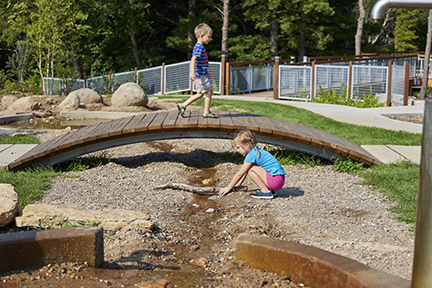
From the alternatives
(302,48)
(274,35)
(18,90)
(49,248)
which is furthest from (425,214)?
(302,48)

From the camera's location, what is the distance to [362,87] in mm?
17359

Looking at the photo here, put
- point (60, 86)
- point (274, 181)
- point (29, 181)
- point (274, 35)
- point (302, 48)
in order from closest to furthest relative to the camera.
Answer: point (274, 181) < point (29, 181) < point (60, 86) < point (274, 35) < point (302, 48)

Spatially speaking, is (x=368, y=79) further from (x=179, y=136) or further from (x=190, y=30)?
(x=190, y=30)

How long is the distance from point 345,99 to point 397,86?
2211 millimetres

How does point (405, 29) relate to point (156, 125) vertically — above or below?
above

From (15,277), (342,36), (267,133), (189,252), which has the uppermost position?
(342,36)

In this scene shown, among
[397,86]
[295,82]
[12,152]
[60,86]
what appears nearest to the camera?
[12,152]

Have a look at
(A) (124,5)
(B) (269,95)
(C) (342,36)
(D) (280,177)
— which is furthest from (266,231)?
(C) (342,36)

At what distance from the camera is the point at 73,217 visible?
4387 millimetres

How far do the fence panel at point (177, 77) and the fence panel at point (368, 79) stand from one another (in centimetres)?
812

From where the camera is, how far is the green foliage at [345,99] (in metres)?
15.9

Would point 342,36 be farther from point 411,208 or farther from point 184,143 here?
point 411,208

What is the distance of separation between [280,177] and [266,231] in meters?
1.21

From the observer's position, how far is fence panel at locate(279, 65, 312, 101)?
61.3ft
